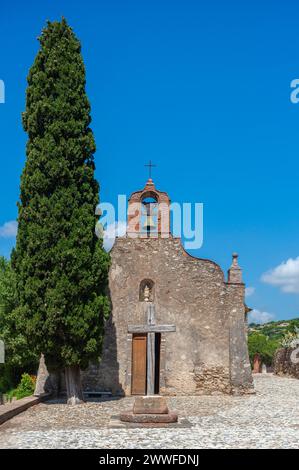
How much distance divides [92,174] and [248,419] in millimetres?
8902

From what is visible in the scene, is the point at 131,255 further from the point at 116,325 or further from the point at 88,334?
the point at 88,334

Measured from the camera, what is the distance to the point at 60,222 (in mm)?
16359

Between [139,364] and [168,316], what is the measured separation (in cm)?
211

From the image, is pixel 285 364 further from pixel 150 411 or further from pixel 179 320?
pixel 150 411

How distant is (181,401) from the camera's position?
58.9 ft

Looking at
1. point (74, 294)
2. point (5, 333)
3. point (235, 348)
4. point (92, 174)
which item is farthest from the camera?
point (5, 333)

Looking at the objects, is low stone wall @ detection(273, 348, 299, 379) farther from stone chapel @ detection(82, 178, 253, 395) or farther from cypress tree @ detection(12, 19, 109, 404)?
cypress tree @ detection(12, 19, 109, 404)

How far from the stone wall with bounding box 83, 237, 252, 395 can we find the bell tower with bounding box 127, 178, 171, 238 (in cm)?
31

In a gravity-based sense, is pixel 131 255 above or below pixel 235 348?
above

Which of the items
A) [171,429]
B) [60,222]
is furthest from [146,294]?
[171,429]

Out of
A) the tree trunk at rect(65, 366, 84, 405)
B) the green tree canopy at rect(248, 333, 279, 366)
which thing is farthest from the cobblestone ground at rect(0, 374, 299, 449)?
the green tree canopy at rect(248, 333, 279, 366)

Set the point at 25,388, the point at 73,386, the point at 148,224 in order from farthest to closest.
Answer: the point at 25,388 → the point at 148,224 → the point at 73,386

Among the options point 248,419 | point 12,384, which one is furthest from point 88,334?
point 12,384
